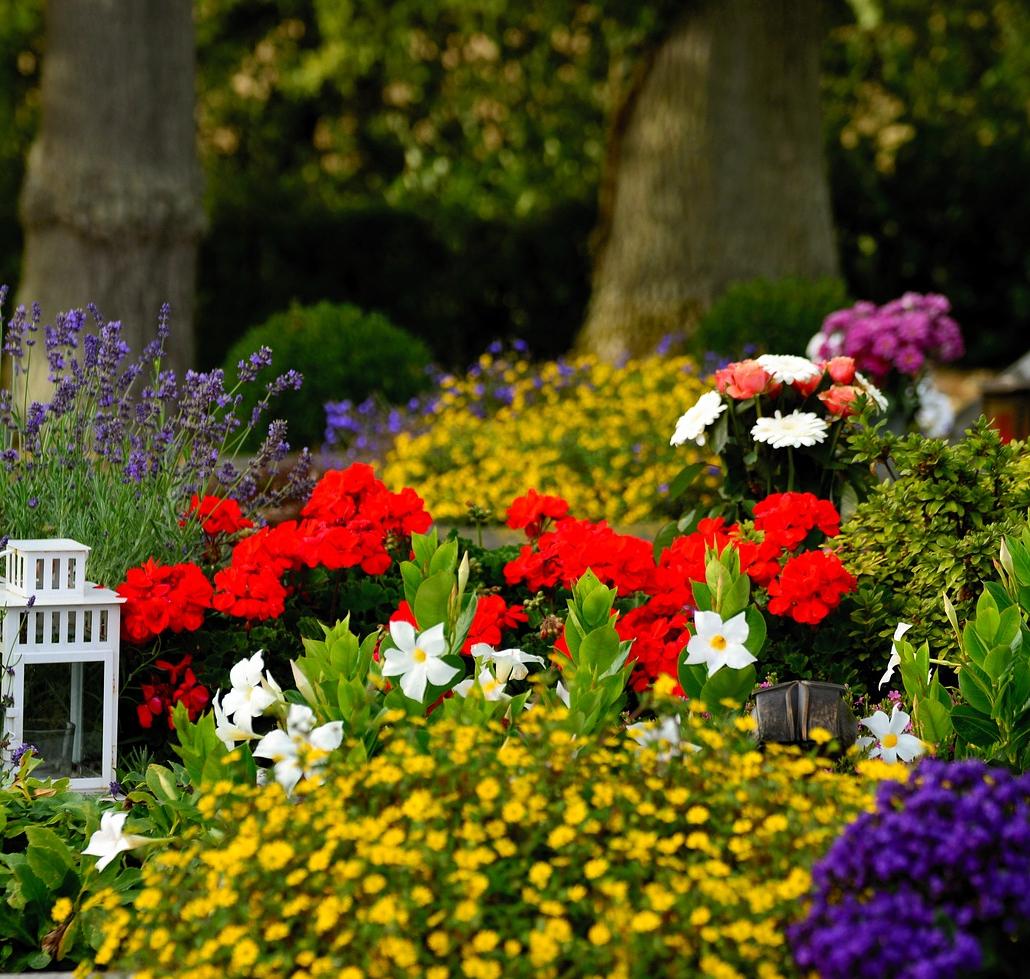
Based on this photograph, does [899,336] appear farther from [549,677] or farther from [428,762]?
[428,762]

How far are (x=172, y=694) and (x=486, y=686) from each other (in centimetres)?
123

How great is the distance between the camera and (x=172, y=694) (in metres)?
3.82

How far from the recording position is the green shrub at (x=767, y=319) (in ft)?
29.1

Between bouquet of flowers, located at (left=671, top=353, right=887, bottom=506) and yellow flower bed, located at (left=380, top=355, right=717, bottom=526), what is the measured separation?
1.44m

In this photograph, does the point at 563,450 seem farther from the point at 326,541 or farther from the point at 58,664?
the point at 58,664

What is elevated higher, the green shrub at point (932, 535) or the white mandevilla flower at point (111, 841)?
the green shrub at point (932, 535)

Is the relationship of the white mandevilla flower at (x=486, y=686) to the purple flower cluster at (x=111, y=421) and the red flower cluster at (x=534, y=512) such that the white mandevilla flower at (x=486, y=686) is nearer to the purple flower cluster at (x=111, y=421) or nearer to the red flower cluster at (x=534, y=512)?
the red flower cluster at (x=534, y=512)

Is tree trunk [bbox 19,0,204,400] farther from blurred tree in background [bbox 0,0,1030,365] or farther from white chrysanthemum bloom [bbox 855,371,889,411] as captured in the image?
white chrysanthemum bloom [bbox 855,371,889,411]

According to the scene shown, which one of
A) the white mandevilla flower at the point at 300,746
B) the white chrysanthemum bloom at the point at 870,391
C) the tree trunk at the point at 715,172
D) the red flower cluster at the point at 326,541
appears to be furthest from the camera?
the tree trunk at the point at 715,172

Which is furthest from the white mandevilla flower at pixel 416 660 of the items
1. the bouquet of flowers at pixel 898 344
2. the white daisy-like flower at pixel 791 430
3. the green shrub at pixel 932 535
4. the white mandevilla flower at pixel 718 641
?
the bouquet of flowers at pixel 898 344

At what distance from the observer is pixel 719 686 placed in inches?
126

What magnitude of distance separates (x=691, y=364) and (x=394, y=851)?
6349mm

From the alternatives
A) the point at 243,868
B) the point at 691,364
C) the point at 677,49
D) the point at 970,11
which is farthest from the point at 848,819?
the point at 970,11

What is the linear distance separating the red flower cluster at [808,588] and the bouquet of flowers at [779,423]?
809 millimetres
